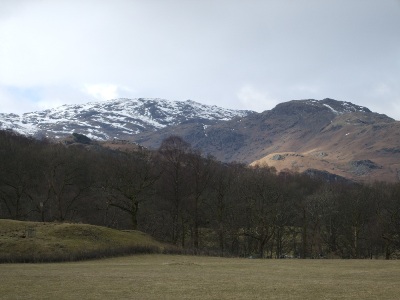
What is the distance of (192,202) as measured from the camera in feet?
230

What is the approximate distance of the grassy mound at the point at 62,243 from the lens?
43.5m

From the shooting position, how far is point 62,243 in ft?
160

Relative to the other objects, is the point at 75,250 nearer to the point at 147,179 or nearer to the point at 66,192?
the point at 147,179

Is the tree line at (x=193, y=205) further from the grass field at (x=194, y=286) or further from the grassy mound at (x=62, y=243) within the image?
the grass field at (x=194, y=286)

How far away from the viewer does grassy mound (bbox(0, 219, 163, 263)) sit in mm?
43531

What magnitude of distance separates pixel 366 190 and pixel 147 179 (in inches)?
1894

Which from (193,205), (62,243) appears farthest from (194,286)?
(193,205)

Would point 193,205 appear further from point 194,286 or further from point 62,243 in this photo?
point 194,286

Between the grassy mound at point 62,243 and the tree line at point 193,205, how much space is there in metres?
11.5

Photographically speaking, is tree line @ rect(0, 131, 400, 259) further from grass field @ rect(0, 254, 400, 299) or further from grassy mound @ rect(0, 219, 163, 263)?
grass field @ rect(0, 254, 400, 299)

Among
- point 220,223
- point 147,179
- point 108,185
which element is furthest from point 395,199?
point 108,185

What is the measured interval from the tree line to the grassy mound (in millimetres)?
11513

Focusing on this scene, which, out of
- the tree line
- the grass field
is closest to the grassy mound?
the tree line

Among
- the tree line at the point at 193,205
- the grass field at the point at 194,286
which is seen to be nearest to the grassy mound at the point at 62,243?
the tree line at the point at 193,205
